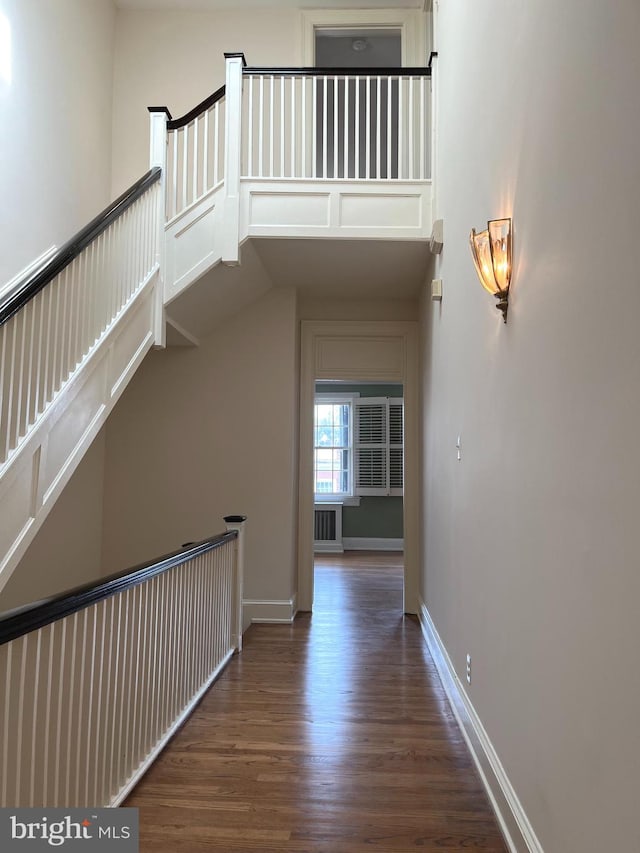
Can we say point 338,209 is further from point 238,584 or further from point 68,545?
point 68,545

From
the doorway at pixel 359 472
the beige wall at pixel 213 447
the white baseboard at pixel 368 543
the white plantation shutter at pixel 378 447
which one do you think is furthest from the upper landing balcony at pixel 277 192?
the white baseboard at pixel 368 543

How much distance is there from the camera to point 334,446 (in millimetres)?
10875

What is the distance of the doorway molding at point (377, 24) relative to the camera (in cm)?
615

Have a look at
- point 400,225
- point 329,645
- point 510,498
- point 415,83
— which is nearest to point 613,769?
point 510,498

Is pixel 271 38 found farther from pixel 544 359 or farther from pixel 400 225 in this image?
pixel 544 359

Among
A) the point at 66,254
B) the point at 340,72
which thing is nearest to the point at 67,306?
the point at 66,254

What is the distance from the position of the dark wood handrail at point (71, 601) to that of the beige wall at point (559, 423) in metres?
1.57

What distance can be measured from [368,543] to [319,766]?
25.2 feet

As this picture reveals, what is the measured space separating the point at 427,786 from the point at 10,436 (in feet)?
8.22

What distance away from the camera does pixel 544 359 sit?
1986mm

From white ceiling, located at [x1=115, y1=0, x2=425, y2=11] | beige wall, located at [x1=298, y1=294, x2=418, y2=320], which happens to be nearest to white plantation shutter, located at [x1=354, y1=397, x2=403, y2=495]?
beige wall, located at [x1=298, y1=294, x2=418, y2=320]

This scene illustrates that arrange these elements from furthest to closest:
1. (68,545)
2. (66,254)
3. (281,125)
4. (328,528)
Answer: (328,528) → (68,545) → (281,125) → (66,254)

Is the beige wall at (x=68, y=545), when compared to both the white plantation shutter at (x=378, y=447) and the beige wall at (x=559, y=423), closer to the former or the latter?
the beige wall at (x=559, y=423)

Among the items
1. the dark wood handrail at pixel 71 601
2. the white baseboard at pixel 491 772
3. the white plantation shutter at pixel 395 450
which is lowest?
the white baseboard at pixel 491 772
